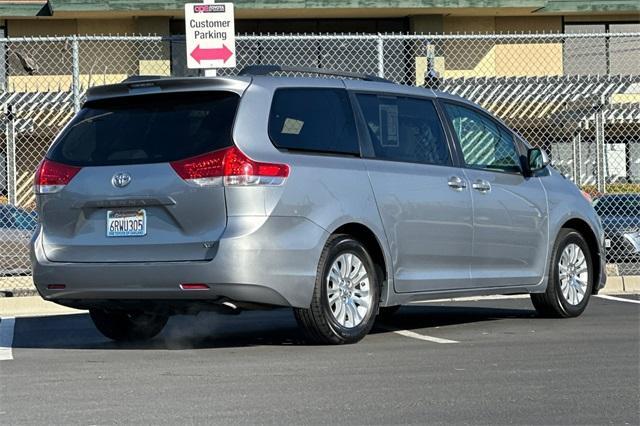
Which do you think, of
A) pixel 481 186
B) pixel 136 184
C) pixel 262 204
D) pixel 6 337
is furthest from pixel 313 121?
pixel 6 337

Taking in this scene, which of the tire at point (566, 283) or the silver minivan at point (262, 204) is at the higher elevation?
the silver minivan at point (262, 204)

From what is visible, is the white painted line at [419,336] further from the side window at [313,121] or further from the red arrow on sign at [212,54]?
the red arrow on sign at [212,54]

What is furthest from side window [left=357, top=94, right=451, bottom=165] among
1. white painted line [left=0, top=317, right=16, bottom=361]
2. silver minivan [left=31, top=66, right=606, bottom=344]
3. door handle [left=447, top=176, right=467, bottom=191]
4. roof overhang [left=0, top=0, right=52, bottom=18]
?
roof overhang [left=0, top=0, right=52, bottom=18]

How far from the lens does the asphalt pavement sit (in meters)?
6.25

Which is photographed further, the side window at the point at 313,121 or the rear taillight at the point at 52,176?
the rear taillight at the point at 52,176

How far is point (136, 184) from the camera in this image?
28.4 ft

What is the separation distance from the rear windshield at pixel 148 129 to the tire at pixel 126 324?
4.41ft

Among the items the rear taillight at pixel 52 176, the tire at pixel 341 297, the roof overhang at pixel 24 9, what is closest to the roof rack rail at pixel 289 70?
the tire at pixel 341 297

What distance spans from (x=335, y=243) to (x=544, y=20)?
25.2 metres

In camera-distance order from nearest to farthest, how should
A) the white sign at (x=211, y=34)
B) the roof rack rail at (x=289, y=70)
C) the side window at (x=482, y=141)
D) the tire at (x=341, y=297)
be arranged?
the tire at (x=341, y=297) < the roof rack rail at (x=289, y=70) < the side window at (x=482, y=141) < the white sign at (x=211, y=34)

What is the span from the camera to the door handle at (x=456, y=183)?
32.4ft

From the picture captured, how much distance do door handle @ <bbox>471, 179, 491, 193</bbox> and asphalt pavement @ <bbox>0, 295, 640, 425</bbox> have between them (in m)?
1.05

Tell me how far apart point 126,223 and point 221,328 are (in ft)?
7.24

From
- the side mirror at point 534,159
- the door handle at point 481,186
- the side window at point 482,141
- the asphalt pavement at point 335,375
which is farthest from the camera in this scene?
the side mirror at point 534,159
